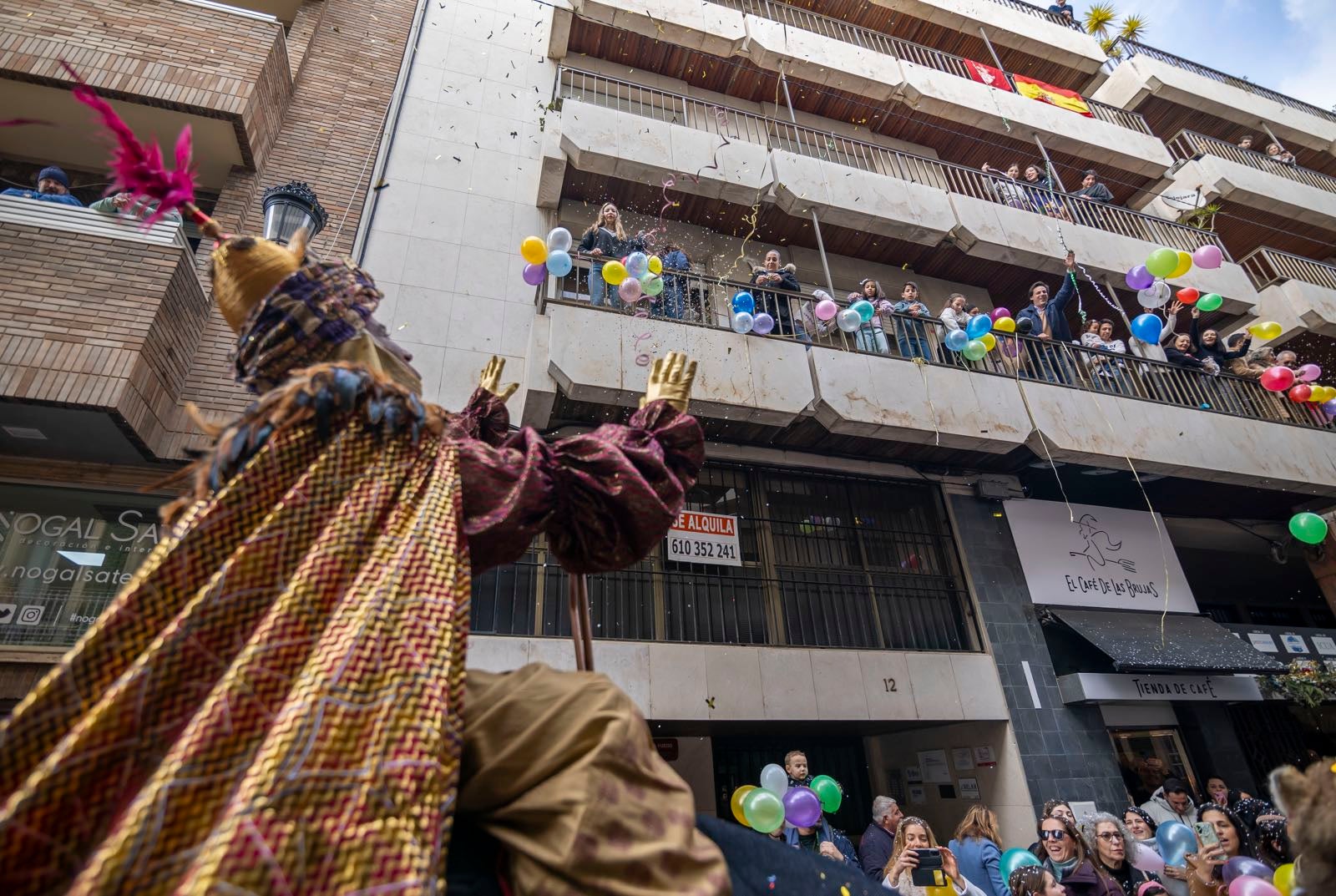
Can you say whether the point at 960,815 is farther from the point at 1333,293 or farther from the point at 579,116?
the point at 1333,293

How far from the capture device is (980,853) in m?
5.76

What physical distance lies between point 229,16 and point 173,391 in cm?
467

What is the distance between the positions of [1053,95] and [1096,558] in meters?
9.51

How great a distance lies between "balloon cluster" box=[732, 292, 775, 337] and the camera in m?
7.54

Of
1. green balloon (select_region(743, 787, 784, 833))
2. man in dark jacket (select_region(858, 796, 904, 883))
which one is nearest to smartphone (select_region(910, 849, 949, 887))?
man in dark jacket (select_region(858, 796, 904, 883))

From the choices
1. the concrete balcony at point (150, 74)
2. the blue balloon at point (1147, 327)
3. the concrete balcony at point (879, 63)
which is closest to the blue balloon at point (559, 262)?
the concrete balcony at point (150, 74)

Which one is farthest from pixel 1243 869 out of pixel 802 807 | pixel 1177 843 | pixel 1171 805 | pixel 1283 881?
pixel 1171 805

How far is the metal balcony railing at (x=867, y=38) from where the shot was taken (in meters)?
11.5

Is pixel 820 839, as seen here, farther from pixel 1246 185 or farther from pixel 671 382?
pixel 1246 185

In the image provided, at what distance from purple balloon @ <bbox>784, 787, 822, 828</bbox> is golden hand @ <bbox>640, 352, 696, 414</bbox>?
170 inches

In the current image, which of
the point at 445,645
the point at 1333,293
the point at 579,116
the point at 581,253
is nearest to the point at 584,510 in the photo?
the point at 445,645

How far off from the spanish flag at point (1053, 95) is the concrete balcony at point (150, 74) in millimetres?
12817

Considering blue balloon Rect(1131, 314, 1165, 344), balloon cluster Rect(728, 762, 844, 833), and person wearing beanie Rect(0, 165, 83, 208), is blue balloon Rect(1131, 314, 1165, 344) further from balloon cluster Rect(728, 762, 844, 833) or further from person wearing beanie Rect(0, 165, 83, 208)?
person wearing beanie Rect(0, 165, 83, 208)

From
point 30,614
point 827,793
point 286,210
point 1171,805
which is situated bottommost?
point 1171,805
